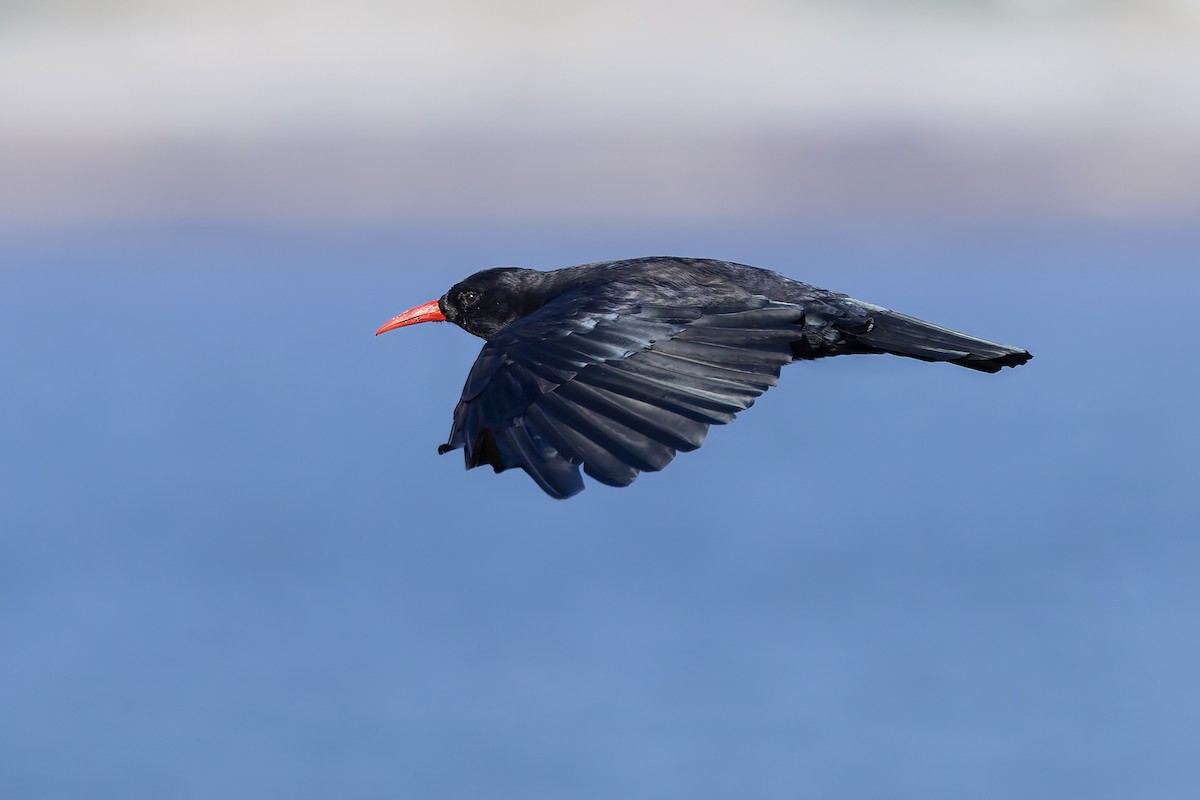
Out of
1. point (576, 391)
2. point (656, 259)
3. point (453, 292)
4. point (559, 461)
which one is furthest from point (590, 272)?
point (559, 461)

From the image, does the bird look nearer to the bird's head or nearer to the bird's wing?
the bird's wing

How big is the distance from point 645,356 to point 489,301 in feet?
7.15

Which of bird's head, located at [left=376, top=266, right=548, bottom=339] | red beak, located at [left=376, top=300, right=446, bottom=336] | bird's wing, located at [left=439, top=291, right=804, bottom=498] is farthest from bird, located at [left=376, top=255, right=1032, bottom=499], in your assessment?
red beak, located at [left=376, top=300, right=446, bottom=336]

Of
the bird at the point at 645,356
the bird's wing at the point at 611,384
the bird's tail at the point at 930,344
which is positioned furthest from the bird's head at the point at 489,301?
the bird's tail at the point at 930,344

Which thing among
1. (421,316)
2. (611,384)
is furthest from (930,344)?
(421,316)

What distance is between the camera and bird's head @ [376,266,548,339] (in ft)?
27.6

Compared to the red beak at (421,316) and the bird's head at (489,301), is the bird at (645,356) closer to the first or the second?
the bird's head at (489,301)

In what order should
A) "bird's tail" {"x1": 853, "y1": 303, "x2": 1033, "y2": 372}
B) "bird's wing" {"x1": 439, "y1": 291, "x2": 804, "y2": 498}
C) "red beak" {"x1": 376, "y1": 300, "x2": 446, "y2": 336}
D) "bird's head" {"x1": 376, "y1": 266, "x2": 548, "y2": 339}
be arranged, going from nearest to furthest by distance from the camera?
"bird's wing" {"x1": 439, "y1": 291, "x2": 804, "y2": 498} → "bird's tail" {"x1": 853, "y1": 303, "x2": 1033, "y2": 372} → "bird's head" {"x1": 376, "y1": 266, "x2": 548, "y2": 339} → "red beak" {"x1": 376, "y1": 300, "x2": 446, "y2": 336}

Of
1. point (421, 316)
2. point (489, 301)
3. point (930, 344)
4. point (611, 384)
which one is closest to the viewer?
point (611, 384)

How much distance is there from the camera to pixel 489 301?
8570mm

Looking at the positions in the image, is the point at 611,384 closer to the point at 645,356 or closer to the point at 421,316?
the point at 645,356

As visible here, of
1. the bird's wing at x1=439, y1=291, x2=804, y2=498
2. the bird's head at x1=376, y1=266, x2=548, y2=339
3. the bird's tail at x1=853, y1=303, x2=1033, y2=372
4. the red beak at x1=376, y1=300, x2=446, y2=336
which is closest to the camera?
the bird's wing at x1=439, y1=291, x2=804, y2=498

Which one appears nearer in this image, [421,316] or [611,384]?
[611,384]

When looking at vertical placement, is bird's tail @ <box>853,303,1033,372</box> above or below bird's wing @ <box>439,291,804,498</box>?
above
